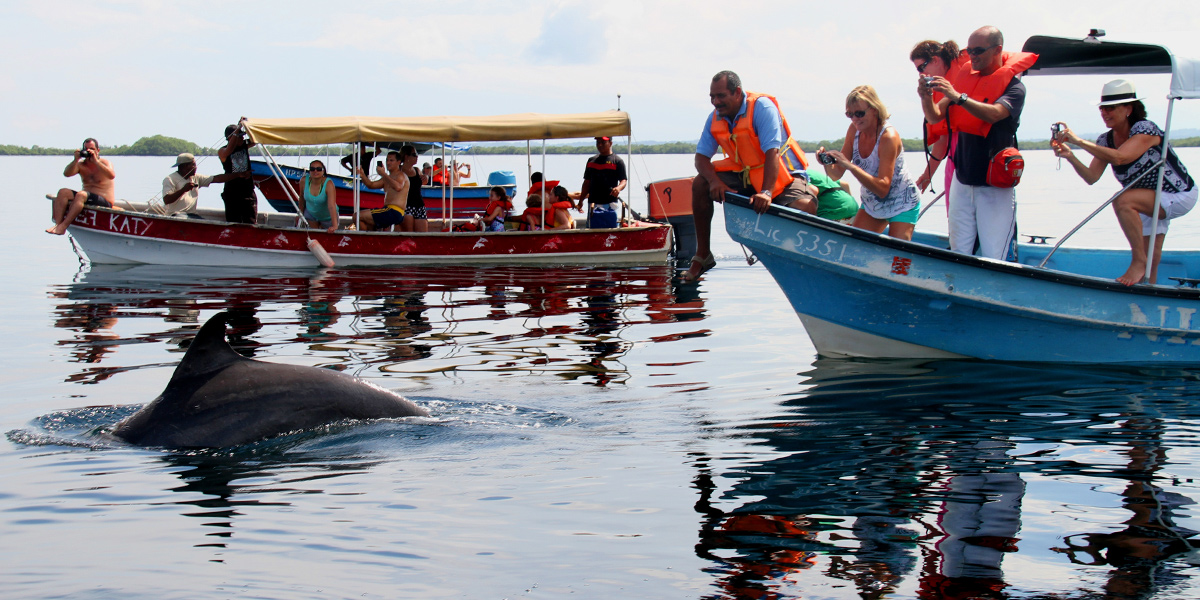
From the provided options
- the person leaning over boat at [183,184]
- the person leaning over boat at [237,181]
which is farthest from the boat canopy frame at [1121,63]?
the person leaning over boat at [183,184]

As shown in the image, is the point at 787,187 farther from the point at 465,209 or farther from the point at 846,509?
the point at 465,209

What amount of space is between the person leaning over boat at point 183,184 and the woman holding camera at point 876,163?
40.3ft

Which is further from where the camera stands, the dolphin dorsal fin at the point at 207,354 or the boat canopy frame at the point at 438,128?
the boat canopy frame at the point at 438,128

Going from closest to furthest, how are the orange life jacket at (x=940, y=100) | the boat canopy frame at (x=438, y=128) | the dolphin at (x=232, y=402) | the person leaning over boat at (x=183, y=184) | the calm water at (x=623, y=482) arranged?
the calm water at (x=623, y=482)
the dolphin at (x=232, y=402)
the orange life jacket at (x=940, y=100)
the boat canopy frame at (x=438, y=128)
the person leaning over boat at (x=183, y=184)

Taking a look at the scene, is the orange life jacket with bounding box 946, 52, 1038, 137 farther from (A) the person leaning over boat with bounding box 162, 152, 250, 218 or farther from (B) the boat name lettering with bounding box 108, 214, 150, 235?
(B) the boat name lettering with bounding box 108, 214, 150, 235

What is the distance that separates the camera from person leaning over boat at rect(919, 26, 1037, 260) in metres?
8.29

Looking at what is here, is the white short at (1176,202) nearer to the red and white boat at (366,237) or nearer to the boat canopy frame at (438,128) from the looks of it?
the red and white boat at (366,237)

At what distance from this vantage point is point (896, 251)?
8648mm

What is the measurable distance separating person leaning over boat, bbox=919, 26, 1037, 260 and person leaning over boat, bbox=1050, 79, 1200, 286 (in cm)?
47

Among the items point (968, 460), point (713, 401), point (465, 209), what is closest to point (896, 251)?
point (713, 401)

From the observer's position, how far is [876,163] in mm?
8562

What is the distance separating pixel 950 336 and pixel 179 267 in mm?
13485

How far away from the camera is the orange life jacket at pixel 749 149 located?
8.75 meters

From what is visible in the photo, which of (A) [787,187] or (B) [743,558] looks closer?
(B) [743,558]
